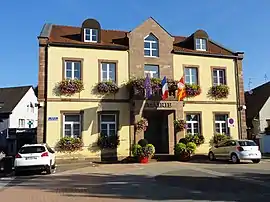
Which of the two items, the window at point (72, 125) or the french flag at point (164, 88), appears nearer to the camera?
the window at point (72, 125)

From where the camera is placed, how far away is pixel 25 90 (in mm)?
51906

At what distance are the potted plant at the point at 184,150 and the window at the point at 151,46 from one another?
755 cm

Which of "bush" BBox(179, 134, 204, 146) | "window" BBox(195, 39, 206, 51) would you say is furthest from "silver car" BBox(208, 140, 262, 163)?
"window" BBox(195, 39, 206, 51)

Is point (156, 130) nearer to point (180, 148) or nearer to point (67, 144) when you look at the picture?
point (180, 148)

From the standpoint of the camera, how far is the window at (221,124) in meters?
28.9

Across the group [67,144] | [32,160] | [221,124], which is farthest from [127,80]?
[32,160]

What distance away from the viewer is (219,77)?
29828mm

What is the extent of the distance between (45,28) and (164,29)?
959cm

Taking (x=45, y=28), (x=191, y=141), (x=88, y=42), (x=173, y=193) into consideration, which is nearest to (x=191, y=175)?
(x=173, y=193)

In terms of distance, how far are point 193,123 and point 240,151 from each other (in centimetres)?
622

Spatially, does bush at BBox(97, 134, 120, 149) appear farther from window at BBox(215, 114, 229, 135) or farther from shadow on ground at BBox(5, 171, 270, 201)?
shadow on ground at BBox(5, 171, 270, 201)

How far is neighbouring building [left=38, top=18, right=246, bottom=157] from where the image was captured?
25.5 meters

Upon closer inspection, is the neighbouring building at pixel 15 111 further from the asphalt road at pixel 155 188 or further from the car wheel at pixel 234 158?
the asphalt road at pixel 155 188

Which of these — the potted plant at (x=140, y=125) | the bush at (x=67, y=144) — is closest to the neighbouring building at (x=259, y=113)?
the potted plant at (x=140, y=125)
